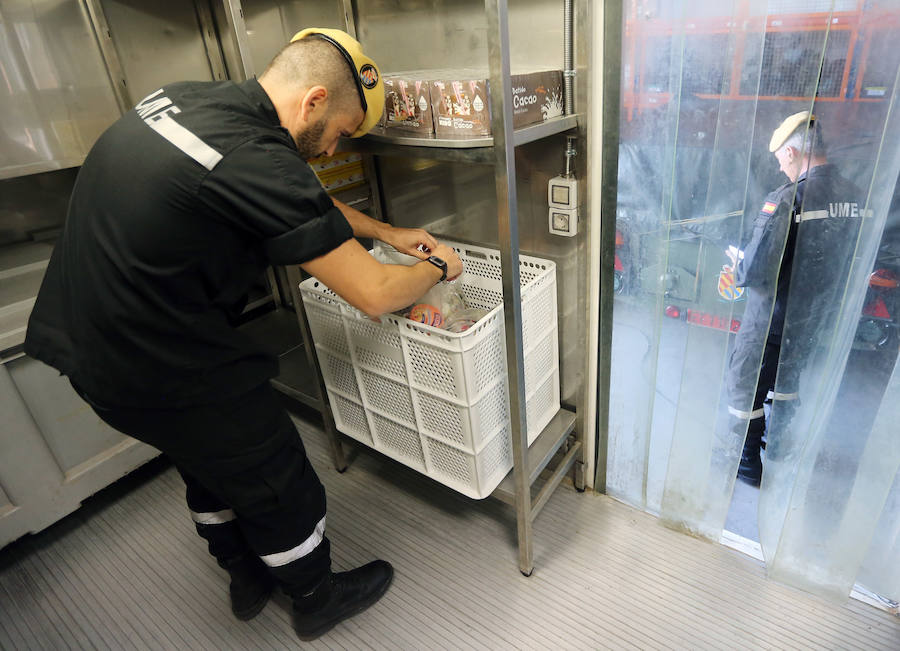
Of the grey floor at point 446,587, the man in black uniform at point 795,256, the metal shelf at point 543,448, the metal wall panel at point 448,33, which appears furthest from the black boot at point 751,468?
the metal wall panel at point 448,33

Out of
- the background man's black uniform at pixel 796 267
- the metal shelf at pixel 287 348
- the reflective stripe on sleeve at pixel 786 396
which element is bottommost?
the metal shelf at pixel 287 348

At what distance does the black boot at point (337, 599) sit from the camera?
1.58m

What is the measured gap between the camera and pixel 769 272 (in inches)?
51.2

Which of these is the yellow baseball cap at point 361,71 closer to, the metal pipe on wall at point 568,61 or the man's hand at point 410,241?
the man's hand at point 410,241

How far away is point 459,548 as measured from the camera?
1.84 m

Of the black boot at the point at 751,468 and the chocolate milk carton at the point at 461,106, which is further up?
the chocolate milk carton at the point at 461,106

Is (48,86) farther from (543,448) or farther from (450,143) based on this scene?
(543,448)

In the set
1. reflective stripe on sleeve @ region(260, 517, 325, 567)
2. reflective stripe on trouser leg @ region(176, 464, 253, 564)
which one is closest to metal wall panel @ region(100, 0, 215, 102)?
reflective stripe on trouser leg @ region(176, 464, 253, 564)

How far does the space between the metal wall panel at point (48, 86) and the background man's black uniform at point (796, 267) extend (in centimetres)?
227

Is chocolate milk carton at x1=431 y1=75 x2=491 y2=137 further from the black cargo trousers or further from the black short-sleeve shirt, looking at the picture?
the black cargo trousers

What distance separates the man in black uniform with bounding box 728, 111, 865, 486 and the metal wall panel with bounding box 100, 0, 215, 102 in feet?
7.78

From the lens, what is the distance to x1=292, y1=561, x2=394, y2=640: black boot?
158 centimetres

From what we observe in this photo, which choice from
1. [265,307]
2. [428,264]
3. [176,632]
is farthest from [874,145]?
[265,307]

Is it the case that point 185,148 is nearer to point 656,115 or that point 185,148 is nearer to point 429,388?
point 429,388
